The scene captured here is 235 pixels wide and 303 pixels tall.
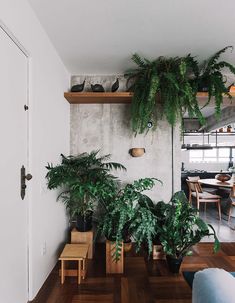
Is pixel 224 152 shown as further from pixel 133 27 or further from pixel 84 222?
pixel 133 27

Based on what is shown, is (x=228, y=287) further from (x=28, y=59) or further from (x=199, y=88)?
(x=199, y=88)

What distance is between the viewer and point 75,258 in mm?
2031

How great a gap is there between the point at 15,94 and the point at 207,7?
1.60 metres

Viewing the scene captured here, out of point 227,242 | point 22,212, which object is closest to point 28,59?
point 22,212

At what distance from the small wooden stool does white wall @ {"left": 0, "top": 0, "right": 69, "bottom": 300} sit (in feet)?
0.57

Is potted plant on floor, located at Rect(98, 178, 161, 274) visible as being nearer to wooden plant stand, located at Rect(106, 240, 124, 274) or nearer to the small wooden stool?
wooden plant stand, located at Rect(106, 240, 124, 274)

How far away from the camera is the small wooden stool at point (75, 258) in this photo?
6.66 ft

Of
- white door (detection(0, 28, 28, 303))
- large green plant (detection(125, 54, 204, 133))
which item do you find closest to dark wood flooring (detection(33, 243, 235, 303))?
white door (detection(0, 28, 28, 303))

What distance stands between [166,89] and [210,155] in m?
7.52

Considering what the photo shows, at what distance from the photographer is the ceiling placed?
1.68 m

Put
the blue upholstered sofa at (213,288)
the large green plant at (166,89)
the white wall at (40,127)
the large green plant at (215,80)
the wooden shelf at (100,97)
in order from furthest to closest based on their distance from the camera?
the wooden shelf at (100,97)
the large green plant at (215,80)
the large green plant at (166,89)
the white wall at (40,127)
the blue upholstered sofa at (213,288)

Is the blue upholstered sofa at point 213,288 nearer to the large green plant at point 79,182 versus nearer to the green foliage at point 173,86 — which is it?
the large green plant at point 79,182

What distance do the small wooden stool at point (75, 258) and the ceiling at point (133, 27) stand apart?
2078 millimetres

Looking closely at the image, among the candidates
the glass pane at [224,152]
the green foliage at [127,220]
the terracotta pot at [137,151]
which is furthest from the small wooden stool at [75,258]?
the glass pane at [224,152]
